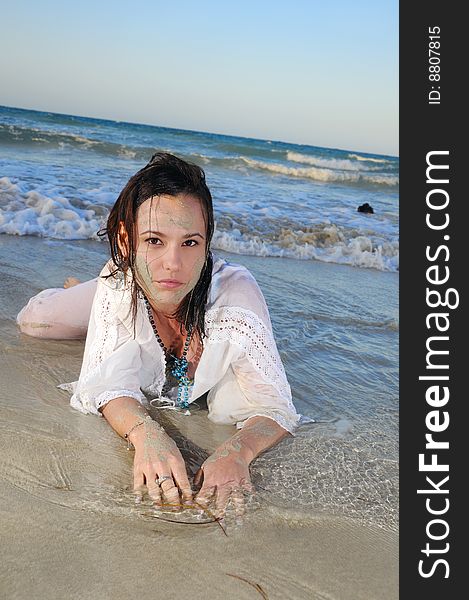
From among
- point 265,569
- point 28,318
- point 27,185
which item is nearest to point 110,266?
point 28,318

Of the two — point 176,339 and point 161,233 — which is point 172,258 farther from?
point 176,339

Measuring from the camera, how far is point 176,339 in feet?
10.2

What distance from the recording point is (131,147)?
17.9 m

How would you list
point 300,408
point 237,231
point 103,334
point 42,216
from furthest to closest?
point 237,231 < point 42,216 < point 300,408 < point 103,334

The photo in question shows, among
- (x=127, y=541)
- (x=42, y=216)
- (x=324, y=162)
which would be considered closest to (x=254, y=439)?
(x=127, y=541)

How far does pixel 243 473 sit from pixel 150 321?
840 millimetres

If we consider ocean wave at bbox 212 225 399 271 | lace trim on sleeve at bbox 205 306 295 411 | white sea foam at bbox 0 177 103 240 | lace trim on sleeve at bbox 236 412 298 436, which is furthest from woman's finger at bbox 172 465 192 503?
ocean wave at bbox 212 225 399 271

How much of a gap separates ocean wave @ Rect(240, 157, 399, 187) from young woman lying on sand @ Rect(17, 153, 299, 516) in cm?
1612

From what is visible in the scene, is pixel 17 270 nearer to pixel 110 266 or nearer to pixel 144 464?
pixel 110 266

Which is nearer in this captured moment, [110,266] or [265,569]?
[265,569]

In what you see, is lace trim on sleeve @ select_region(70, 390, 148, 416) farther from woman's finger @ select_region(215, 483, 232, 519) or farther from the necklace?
woman's finger @ select_region(215, 483, 232, 519)

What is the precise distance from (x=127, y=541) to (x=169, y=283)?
3.37 feet

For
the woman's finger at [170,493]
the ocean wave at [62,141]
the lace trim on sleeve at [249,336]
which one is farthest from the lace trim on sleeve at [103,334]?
the ocean wave at [62,141]

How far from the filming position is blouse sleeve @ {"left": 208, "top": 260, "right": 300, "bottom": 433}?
2.86 meters
